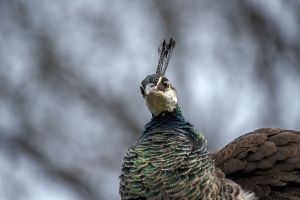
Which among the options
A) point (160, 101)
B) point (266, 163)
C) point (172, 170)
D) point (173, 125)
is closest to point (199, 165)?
point (172, 170)

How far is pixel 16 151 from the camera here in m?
5.61

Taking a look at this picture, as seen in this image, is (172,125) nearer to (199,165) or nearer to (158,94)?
(158,94)

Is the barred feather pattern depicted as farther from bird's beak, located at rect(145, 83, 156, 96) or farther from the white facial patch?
bird's beak, located at rect(145, 83, 156, 96)

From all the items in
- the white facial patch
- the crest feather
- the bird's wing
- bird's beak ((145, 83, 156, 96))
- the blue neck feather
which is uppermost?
the crest feather

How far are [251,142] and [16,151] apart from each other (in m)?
4.34

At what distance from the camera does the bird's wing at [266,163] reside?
2.59 metres

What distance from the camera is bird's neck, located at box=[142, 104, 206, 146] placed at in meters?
Answer: 2.88

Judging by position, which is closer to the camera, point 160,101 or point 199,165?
point 199,165

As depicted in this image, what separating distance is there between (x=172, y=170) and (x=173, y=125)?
506 mm

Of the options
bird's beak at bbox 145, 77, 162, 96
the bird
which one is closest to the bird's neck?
the bird

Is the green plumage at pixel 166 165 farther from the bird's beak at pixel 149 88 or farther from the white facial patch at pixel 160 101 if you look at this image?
the bird's beak at pixel 149 88

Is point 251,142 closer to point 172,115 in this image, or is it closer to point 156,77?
point 172,115

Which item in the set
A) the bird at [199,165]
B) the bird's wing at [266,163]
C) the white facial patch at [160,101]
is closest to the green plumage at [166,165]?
the bird at [199,165]

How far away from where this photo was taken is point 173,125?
→ 9.57ft
